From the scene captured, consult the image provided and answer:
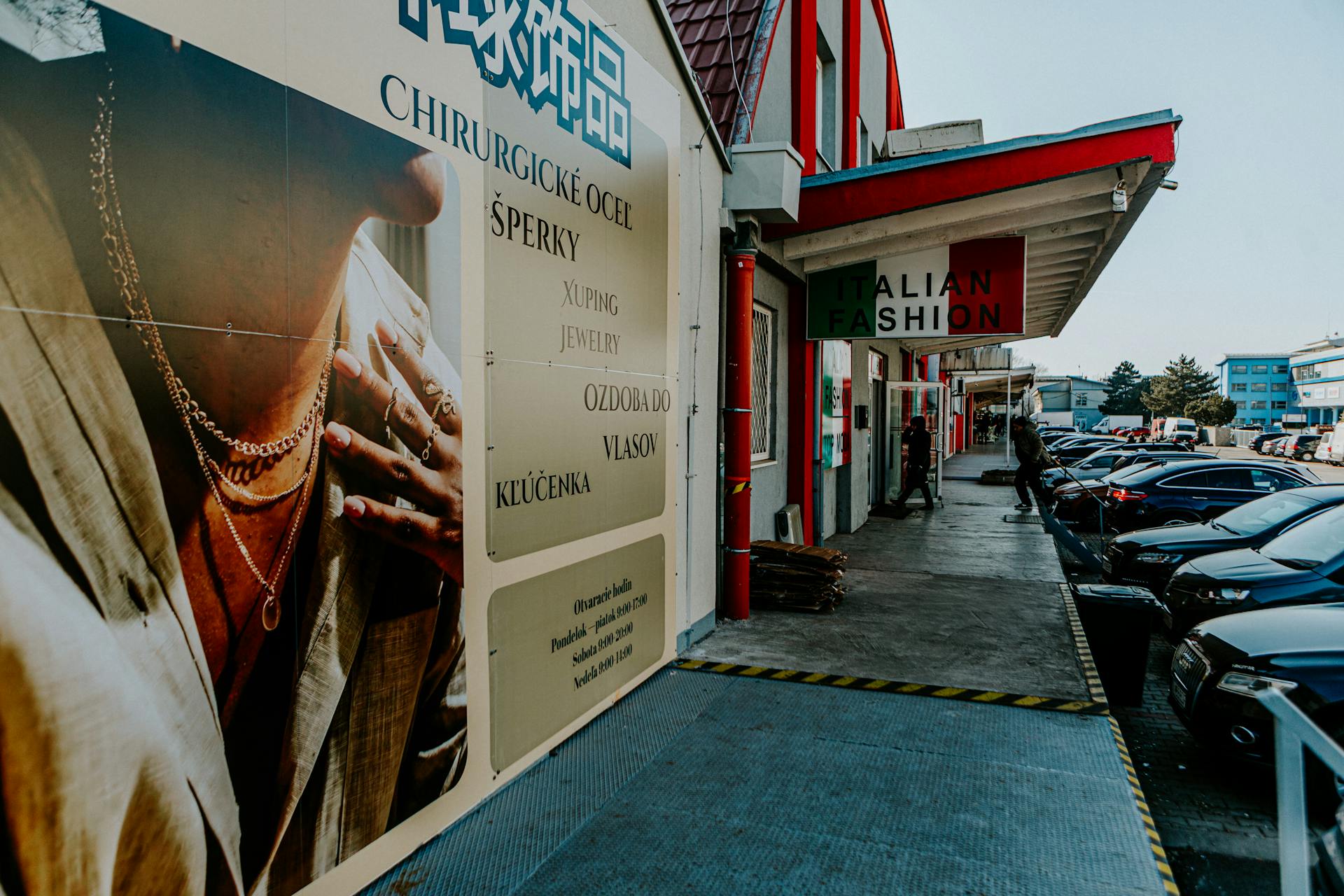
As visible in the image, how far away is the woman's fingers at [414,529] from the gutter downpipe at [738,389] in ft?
12.8

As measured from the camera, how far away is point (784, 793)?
4383 millimetres

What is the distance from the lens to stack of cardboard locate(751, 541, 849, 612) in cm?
812

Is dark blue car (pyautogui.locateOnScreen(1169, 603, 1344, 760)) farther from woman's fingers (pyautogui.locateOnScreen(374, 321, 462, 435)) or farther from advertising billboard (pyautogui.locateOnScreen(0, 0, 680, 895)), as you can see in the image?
woman's fingers (pyautogui.locateOnScreen(374, 321, 462, 435))

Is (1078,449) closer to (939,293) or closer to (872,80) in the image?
(872,80)

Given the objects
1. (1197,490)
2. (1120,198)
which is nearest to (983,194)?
(1120,198)

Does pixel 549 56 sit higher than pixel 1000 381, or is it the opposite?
pixel 549 56

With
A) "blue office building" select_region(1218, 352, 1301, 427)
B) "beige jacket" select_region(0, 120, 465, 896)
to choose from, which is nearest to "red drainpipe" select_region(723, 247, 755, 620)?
"beige jacket" select_region(0, 120, 465, 896)

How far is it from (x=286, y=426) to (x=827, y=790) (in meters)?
3.11

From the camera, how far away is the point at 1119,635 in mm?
5891

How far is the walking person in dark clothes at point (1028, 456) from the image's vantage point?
1595cm

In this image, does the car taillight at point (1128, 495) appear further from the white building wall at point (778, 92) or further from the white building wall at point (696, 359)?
the white building wall at point (696, 359)

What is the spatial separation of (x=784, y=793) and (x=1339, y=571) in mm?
5105

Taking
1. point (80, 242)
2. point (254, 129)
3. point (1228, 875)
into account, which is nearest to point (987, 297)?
point (1228, 875)

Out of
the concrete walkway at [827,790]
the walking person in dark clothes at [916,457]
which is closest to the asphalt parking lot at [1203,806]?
the concrete walkway at [827,790]
